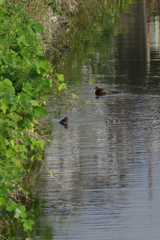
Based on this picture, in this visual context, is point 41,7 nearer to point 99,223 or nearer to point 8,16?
point 8,16

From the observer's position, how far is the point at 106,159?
555 inches

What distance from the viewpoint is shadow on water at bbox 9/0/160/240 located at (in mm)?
10766

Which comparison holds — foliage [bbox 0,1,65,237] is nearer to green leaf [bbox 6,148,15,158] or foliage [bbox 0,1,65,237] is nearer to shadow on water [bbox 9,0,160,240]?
green leaf [bbox 6,148,15,158]

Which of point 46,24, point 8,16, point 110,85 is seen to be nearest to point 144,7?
point 110,85

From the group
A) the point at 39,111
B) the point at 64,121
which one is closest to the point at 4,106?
the point at 39,111

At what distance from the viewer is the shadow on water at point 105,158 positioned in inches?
424

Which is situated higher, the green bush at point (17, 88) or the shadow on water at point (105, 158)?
the green bush at point (17, 88)

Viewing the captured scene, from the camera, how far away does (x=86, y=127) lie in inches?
656

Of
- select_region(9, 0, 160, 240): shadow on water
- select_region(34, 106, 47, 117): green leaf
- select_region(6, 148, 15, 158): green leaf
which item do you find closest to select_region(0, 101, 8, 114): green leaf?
select_region(6, 148, 15, 158): green leaf

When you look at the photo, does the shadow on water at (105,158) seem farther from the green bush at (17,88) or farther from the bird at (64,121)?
the green bush at (17,88)

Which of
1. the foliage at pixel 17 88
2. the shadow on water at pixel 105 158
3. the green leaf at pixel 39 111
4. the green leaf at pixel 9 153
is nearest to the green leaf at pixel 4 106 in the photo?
the foliage at pixel 17 88

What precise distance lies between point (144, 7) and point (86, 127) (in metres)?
32.7

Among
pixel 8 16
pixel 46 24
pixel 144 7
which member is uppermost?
pixel 8 16

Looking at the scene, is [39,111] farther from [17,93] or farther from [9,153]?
[9,153]
